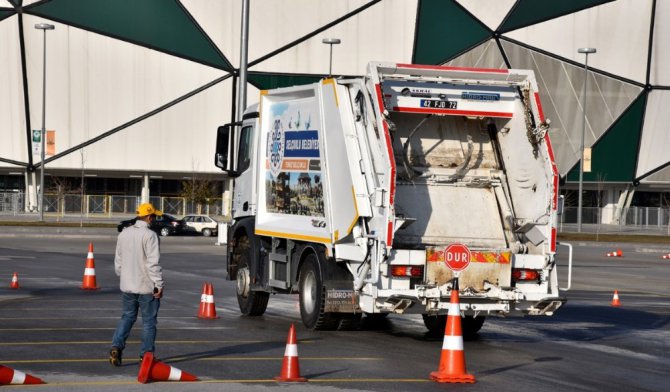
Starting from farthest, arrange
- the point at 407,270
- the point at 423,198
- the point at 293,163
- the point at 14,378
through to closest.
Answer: the point at 293,163
the point at 423,198
the point at 407,270
the point at 14,378

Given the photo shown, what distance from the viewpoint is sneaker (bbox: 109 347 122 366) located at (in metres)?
12.7

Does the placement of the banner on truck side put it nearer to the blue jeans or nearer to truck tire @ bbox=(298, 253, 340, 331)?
truck tire @ bbox=(298, 253, 340, 331)

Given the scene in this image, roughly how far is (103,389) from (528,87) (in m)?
7.50

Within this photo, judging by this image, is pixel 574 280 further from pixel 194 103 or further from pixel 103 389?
pixel 194 103

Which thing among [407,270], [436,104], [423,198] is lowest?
[407,270]

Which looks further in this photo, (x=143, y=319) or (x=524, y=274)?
(x=524, y=274)

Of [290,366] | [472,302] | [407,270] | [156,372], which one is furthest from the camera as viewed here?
[472,302]

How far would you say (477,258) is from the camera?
1552 centimetres

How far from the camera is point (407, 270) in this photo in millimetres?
15305

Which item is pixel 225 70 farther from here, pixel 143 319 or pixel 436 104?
pixel 143 319

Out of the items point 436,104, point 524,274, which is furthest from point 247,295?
point 524,274

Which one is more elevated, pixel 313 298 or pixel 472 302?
pixel 472 302

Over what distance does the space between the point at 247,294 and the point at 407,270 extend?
4563 millimetres

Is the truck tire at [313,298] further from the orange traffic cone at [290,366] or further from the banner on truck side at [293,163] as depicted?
the orange traffic cone at [290,366]
